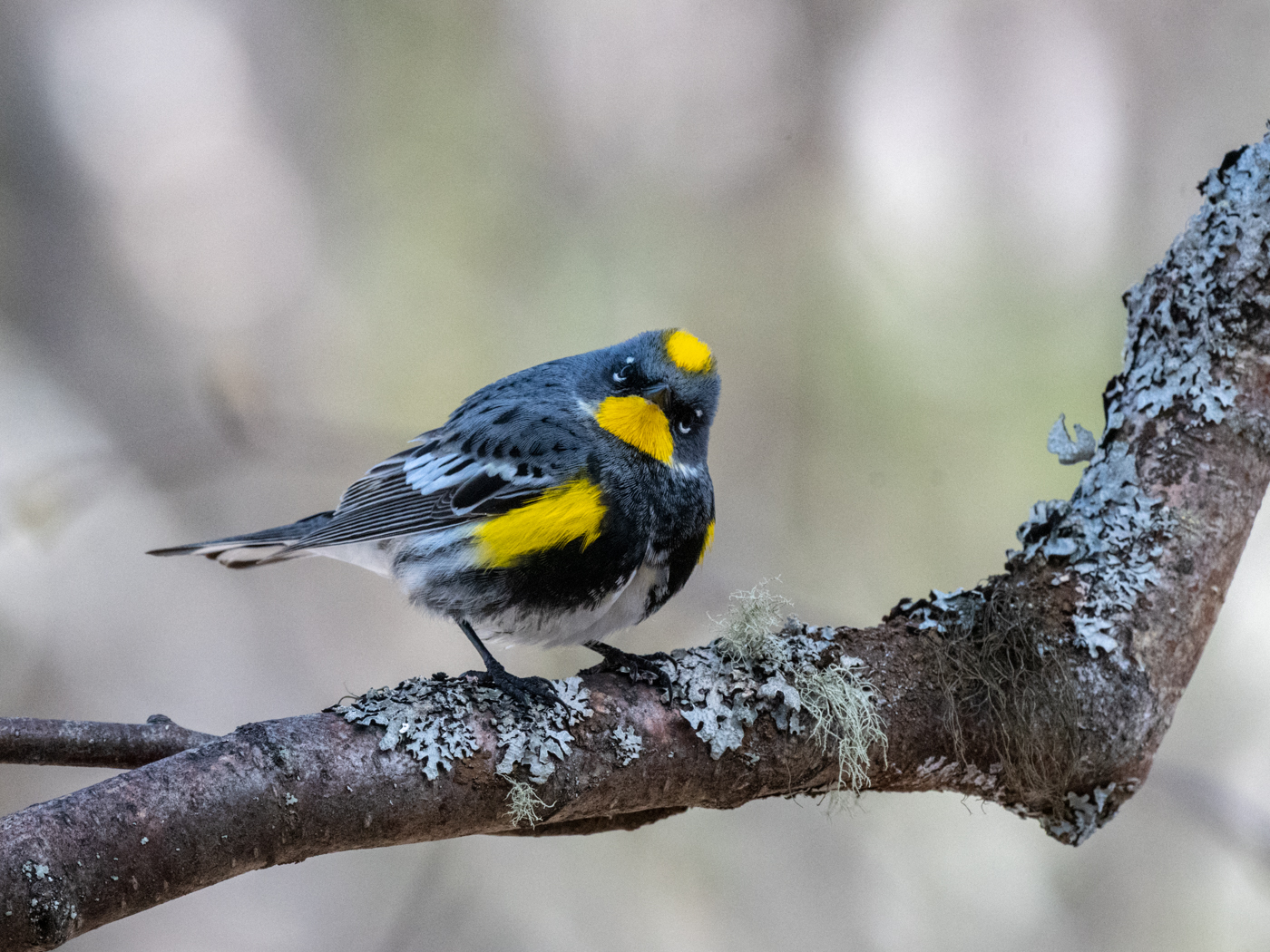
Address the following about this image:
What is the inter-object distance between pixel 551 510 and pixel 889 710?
1070 millimetres

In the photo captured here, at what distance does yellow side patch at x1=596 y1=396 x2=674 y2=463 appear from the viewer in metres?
3.35

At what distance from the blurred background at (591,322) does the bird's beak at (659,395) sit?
174cm

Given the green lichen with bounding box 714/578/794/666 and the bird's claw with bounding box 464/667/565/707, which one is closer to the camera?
the bird's claw with bounding box 464/667/565/707

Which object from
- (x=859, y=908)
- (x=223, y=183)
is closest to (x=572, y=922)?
(x=859, y=908)

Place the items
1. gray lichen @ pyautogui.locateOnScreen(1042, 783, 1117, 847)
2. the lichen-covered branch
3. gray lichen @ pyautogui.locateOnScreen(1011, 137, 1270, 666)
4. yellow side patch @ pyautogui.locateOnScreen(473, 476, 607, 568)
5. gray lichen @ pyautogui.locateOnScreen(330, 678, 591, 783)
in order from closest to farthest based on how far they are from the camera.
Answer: the lichen-covered branch → gray lichen @ pyautogui.locateOnScreen(330, 678, 591, 783) → gray lichen @ pyautogui.locateOnScreen(1042, 783, 1117, 847) → gray lichen @ pyautogui.locateOnScreen(1011, 137, 1270, 666) → yellow side patch @ pyautogui.locateOnScreen(473, 476, 607, 568)

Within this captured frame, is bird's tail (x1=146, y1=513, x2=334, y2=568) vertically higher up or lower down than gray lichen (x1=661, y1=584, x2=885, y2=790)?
lower down

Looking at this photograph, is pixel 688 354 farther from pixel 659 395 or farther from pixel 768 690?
pixel 768 690

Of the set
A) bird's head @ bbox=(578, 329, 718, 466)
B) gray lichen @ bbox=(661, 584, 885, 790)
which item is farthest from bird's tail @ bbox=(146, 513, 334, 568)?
gray lichen @ bbox=(661, 584, 885, 790)

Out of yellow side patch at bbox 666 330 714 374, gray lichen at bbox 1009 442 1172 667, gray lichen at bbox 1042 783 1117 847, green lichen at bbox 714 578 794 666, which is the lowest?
gray lichen at bbox 1042 783 1117 847

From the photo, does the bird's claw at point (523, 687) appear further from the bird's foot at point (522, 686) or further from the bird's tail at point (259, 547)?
the bird's tail at point (259, 547)

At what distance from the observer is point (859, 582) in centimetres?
530

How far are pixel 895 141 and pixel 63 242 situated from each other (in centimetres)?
437

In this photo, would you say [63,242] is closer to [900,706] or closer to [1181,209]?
[900,706]

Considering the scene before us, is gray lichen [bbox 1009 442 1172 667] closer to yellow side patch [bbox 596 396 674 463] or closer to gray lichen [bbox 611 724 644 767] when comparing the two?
yellow side patch [bbox 596 396 674 463]
